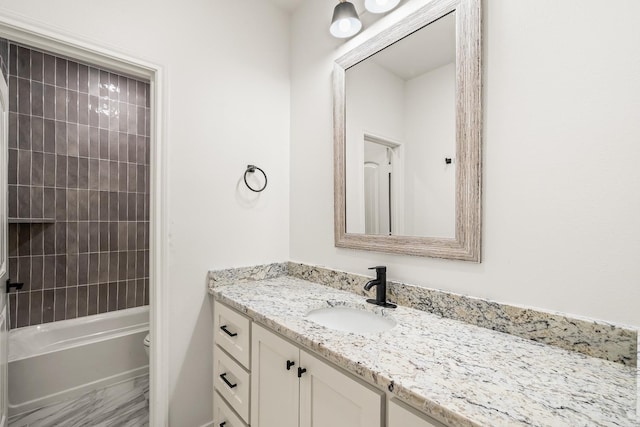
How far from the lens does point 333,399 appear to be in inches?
33.5

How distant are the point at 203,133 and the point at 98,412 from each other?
1.97m

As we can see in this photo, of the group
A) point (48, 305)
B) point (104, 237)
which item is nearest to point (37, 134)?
point (104, 237)

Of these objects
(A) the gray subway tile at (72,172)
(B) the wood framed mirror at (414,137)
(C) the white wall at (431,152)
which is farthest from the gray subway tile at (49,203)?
(C) the white wall at (431,152)

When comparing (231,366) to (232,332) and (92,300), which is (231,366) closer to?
(232,332)

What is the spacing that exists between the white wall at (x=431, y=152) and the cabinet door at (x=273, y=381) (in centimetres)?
74

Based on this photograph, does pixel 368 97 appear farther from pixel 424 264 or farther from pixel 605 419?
pixel 605 419

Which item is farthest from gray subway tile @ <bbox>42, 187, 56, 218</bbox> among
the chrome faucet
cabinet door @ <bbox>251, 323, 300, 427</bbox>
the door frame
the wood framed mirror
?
the chrome faucet

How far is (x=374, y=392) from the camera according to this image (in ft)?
2.40

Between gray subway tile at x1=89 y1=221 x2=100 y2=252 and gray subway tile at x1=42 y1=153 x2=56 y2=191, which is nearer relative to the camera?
gray subway tile at x1=42 y1=153 x2=56 y2=191

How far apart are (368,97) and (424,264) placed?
92cm

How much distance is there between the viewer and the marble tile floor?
1739mm

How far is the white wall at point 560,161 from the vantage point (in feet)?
2.54

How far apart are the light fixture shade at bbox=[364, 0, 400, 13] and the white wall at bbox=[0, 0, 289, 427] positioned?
0.78 metres

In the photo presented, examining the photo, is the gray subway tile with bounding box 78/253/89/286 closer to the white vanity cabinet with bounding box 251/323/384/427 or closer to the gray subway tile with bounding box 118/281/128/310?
the gray subway tile with bounding box 118/281/128/310
